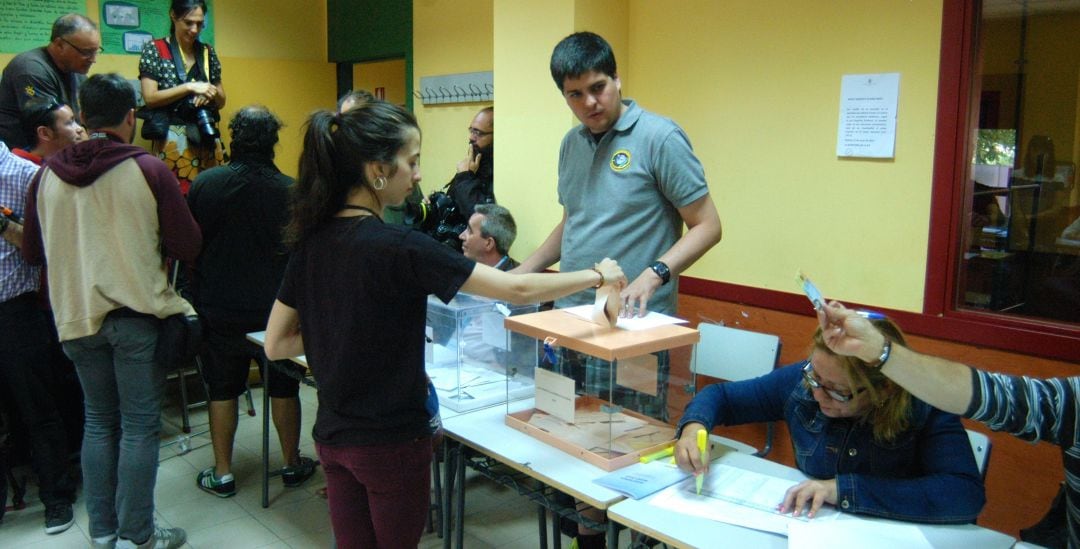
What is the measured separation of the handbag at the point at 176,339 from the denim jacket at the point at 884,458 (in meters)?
1.77

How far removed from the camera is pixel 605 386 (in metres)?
2.03

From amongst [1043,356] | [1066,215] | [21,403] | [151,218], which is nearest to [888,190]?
[1066,215]

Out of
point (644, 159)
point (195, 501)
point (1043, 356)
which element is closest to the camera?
point (644, 159)

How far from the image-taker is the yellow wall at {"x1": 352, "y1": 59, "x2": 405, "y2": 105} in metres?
6.03

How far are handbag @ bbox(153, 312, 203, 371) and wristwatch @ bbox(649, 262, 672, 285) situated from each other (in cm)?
166

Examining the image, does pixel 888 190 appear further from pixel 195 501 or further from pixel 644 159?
pixel 195 501

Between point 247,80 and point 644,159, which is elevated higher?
point 247,80

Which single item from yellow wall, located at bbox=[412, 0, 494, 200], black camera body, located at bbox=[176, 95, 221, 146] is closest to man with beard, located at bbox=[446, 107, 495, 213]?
yellow wall, located at bbox=[412, 0, 494, 200]

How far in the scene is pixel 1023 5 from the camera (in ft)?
8.66

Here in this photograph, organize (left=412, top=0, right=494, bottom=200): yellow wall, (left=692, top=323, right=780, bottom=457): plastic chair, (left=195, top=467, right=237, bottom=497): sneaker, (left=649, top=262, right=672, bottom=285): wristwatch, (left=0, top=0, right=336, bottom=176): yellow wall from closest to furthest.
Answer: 1. (left=649, top=262, right=672, bottom=285): wristwatch
2. (left=692, top=323, right=780, bottom=457): plastic chair
3. (left=195, top=467, right=237, bottom=497): sneaker
4. (left=412, top=0, right=494, bottom=200): yellow wall
5. (left=0, top=0, right=336, bottom=176): yellow wall

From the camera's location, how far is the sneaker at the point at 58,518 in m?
3.19

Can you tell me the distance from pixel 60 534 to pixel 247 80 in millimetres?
3403

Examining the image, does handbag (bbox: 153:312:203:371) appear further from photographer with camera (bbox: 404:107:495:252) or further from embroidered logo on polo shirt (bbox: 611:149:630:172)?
embroidered logo on polo shirt (bbox: 611:149:630:172)

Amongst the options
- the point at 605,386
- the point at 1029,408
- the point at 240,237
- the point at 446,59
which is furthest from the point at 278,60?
the point at 1029,408
